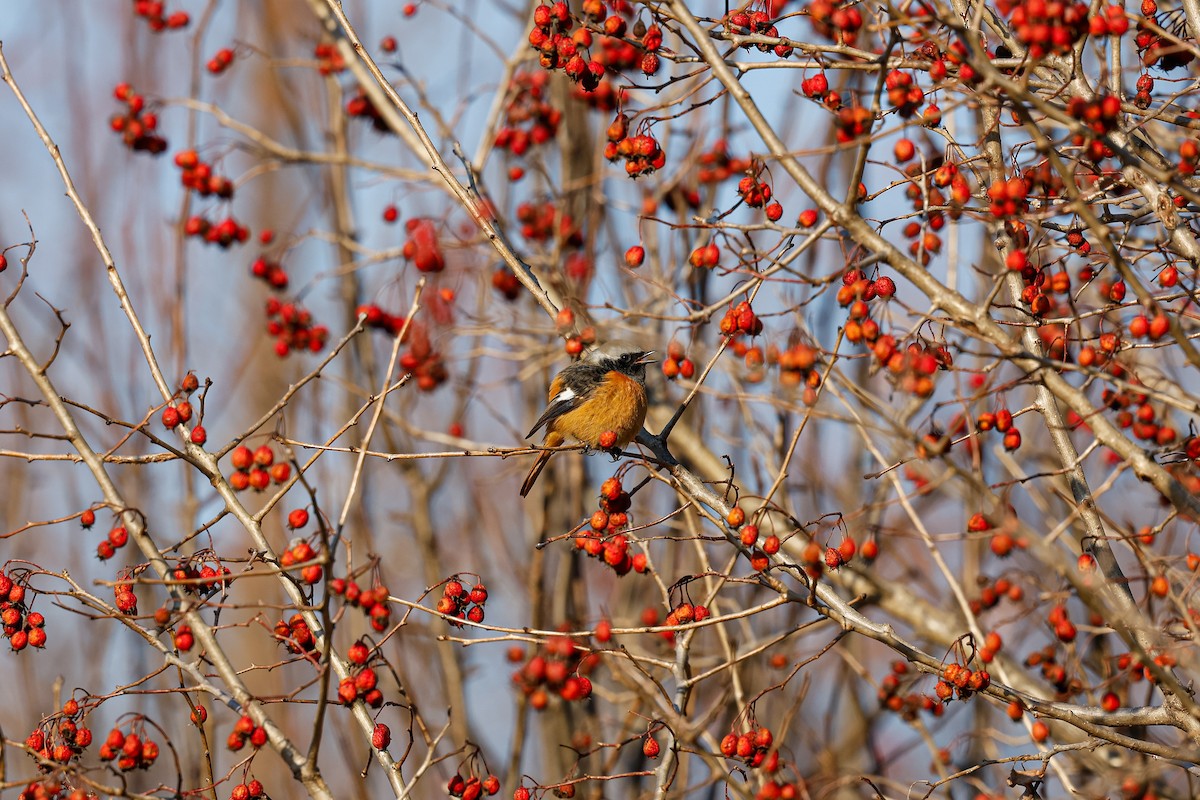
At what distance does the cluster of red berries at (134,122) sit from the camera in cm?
591

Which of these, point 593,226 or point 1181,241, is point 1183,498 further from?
point 593,226

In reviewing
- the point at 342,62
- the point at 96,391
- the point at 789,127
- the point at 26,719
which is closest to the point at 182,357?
the point at 96,391

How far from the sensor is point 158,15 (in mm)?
6191

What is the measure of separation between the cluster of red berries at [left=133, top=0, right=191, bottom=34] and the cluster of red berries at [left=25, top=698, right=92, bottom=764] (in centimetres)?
455

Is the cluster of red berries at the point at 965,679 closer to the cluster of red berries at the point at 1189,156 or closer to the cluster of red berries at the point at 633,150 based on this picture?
the cluster of red berries at the point at 1189,156

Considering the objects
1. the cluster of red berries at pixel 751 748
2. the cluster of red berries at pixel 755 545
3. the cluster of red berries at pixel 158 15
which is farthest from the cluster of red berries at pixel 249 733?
the cluster of red berries at pixel 158 15

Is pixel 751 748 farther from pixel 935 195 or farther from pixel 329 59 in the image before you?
pixel 329 59

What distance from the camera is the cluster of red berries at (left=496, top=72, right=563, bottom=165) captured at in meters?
5.96

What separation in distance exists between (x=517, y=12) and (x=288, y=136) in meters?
3.60

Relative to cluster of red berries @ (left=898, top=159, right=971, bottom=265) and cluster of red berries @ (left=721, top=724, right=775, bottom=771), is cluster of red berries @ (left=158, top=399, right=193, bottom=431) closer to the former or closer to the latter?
cluster of red berries @ (left=721, top=724, right=775, bottom=771)

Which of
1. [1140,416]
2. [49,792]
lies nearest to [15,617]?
[49,792]

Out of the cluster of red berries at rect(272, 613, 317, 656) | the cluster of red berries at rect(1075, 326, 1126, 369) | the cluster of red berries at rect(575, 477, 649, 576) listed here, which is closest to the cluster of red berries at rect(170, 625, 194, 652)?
the cluster of red berries at rect(272, 613, 317, 656)

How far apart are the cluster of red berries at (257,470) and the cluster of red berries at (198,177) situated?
125 inches

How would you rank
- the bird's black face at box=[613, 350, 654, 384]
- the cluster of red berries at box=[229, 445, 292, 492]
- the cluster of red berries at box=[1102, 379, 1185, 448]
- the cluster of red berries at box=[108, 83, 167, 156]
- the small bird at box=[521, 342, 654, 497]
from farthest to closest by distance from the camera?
1. the cluster of red berries at box=[108, 83, 167, 156]
2. the bird's black face at box=[613, 350, 654, 384]
3. the small bird at box=[521, 342, 654, 497]
4. the cluster of red berries at box=[1102, 379, 1185, 448]
5. the cluster of red berries at box=[229, 445, 292, 492]
